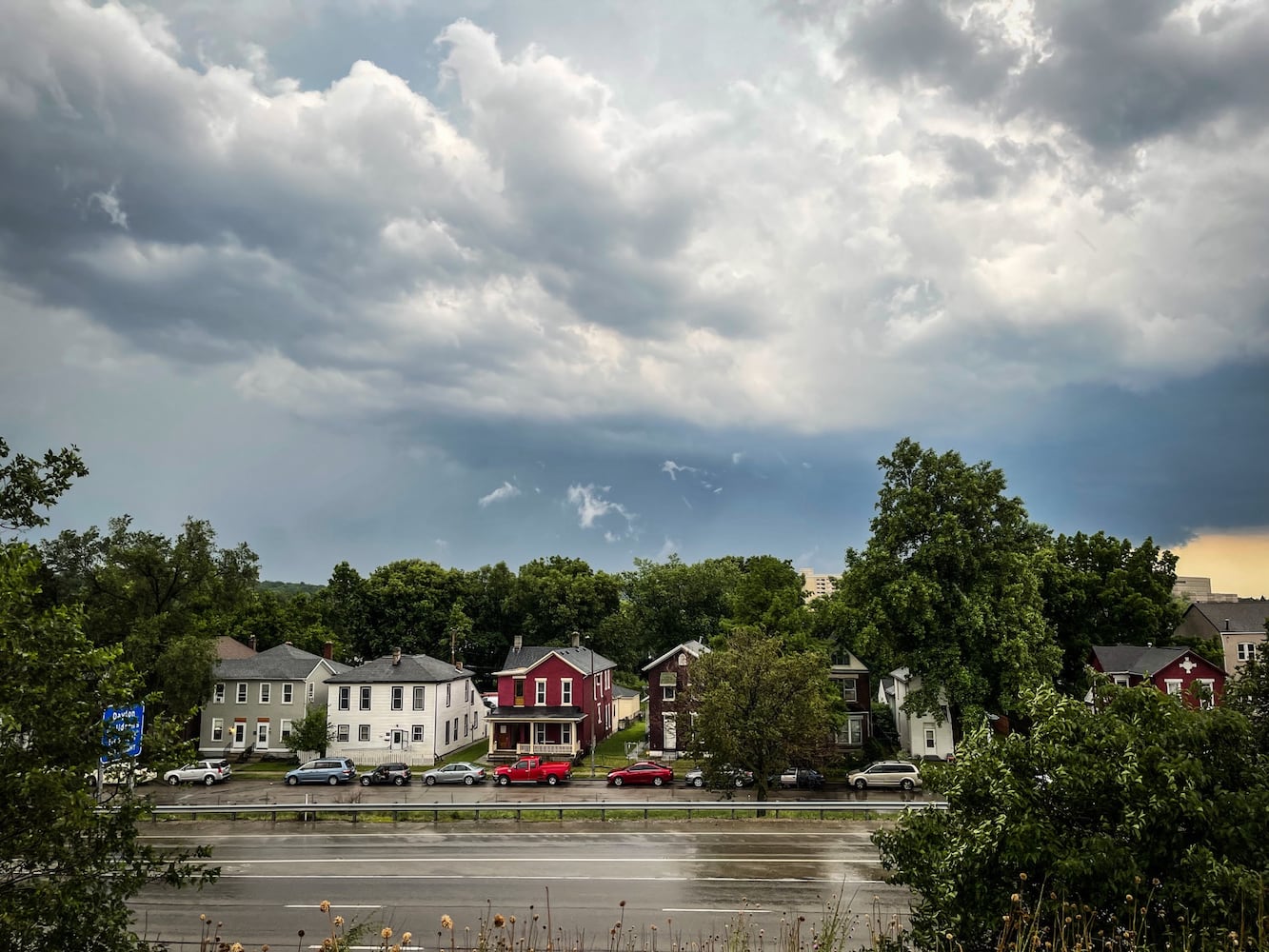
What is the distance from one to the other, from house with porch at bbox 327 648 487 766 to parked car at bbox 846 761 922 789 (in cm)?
2685

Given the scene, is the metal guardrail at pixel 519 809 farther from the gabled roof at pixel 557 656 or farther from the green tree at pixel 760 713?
the gabled roof at pixel 557 656

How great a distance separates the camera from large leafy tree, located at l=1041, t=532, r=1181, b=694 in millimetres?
56438

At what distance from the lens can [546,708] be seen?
54.5 metres

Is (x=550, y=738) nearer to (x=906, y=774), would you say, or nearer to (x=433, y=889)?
(x=906, y=774)

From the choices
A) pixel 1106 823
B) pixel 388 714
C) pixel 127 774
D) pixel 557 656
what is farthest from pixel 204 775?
pixel 1106 823

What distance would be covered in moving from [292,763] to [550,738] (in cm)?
1691

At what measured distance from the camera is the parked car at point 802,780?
41750 mm

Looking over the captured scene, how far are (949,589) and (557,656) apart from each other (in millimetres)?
26006

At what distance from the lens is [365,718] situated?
53.3 m

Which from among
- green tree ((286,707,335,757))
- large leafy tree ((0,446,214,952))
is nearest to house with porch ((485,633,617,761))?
green tree ((286,707,335,757))

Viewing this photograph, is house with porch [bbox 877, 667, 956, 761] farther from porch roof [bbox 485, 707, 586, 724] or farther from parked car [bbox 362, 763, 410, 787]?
parked car [bbox 362, 763, 410, 787]

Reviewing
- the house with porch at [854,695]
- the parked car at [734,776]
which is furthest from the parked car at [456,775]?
the house with porch at [854,695]

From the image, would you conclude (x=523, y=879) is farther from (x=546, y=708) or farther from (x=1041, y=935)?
(x=546, y=708)

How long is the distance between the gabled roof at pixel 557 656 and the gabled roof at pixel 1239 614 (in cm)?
4555
